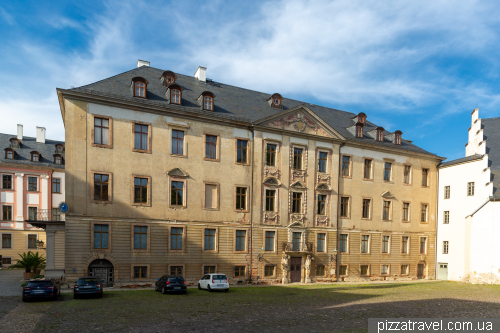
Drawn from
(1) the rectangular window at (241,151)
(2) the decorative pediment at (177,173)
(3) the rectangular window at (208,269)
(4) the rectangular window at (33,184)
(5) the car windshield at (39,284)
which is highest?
(1) the rectangular window at (241,151)

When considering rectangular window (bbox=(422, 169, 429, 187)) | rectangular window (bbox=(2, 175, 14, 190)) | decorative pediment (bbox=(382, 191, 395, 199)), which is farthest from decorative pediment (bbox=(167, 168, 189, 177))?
rectangular window (bbox=(2, 175, 14, 190))

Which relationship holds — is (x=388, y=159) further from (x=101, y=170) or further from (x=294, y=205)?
(x=101, y=170)

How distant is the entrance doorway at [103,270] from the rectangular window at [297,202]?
16977 mm

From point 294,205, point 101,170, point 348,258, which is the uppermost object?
point 101,170

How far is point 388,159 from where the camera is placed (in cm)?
4284

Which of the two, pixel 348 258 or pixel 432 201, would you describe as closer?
pixel 348 258

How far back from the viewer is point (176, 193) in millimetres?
32812

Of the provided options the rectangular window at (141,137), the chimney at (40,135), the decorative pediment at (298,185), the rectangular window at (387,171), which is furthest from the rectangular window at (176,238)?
the chimney at (40,135)

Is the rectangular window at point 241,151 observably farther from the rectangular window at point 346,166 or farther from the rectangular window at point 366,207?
the rectangular window at point 366,207

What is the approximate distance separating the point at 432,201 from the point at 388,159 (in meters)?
8.03

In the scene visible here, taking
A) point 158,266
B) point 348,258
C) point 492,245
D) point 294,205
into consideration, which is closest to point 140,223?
point 158,266

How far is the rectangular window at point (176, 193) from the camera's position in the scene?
107 feet

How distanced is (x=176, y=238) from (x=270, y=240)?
8843mm

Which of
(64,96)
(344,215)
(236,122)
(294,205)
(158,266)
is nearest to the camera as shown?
(64,96)
